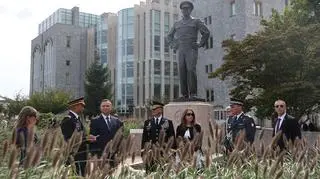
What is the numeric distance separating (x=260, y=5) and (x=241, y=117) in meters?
38.7

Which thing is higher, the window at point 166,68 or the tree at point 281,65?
the window at point 166,68

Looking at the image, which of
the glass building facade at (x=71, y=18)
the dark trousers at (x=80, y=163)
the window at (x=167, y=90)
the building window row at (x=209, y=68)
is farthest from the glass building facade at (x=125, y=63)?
the dark trousers at (x=80, y=163)

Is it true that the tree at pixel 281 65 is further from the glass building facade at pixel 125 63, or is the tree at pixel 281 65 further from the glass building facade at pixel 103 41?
the glass building facade at pixel 103 41

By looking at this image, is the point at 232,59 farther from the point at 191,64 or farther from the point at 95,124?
the point at 95,124

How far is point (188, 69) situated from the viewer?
12.1 m

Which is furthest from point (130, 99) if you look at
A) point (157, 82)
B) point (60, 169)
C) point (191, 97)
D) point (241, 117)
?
point (60, 169)

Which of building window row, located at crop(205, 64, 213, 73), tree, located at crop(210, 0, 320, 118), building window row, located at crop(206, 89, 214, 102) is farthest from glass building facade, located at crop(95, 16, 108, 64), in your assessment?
tree, located at crop(210, 0, 320, 118)

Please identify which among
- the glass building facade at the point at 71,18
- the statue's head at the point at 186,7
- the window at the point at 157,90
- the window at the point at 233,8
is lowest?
the statue's head at the point at 186,7

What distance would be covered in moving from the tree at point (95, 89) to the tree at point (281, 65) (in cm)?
2858

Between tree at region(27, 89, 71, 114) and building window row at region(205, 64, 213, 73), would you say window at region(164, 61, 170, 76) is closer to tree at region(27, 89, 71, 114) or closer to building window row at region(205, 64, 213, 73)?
building window row at region(205, 64, 213, 73)

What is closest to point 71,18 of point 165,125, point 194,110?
point 194,110

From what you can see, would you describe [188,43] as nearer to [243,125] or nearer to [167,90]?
[243,125]

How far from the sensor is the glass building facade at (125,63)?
55562 mm

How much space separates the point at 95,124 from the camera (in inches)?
278
